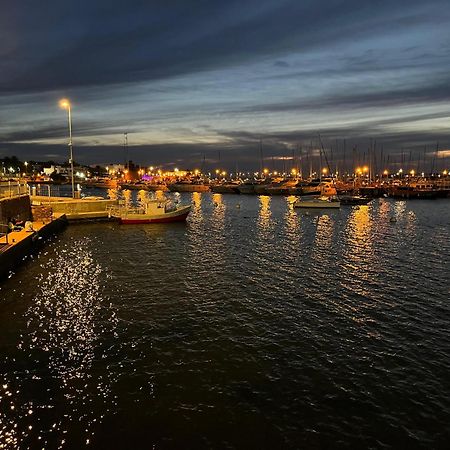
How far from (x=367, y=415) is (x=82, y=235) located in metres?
38.9

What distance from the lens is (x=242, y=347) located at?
1576cm

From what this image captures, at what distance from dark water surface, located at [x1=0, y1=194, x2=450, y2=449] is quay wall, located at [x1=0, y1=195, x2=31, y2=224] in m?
6.70

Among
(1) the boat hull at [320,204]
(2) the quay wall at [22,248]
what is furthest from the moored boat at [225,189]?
(2) the quay wall at [22,248]

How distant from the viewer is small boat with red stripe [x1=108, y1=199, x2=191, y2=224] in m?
53.8

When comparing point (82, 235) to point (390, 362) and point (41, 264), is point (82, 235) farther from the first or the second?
point (390, 362)

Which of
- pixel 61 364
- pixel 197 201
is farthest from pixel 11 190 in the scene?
pixel 197 201

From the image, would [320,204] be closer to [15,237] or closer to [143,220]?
[143,220]

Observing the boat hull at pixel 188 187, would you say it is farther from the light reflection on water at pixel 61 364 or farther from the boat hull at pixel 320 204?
the light reflection on water at pixel 61 364

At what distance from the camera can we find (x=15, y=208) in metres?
38.0

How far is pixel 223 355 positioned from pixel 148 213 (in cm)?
4149

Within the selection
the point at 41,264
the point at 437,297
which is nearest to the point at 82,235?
the point at 41,264

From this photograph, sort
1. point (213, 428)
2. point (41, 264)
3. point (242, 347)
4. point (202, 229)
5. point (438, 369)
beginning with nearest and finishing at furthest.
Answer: point (213, 428) < point (438, 369) < point (242, 347) < point (41, 264) < point (202, 229)

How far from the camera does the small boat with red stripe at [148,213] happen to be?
53.8 meters

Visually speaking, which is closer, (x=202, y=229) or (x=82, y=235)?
(x=82, y=235)
